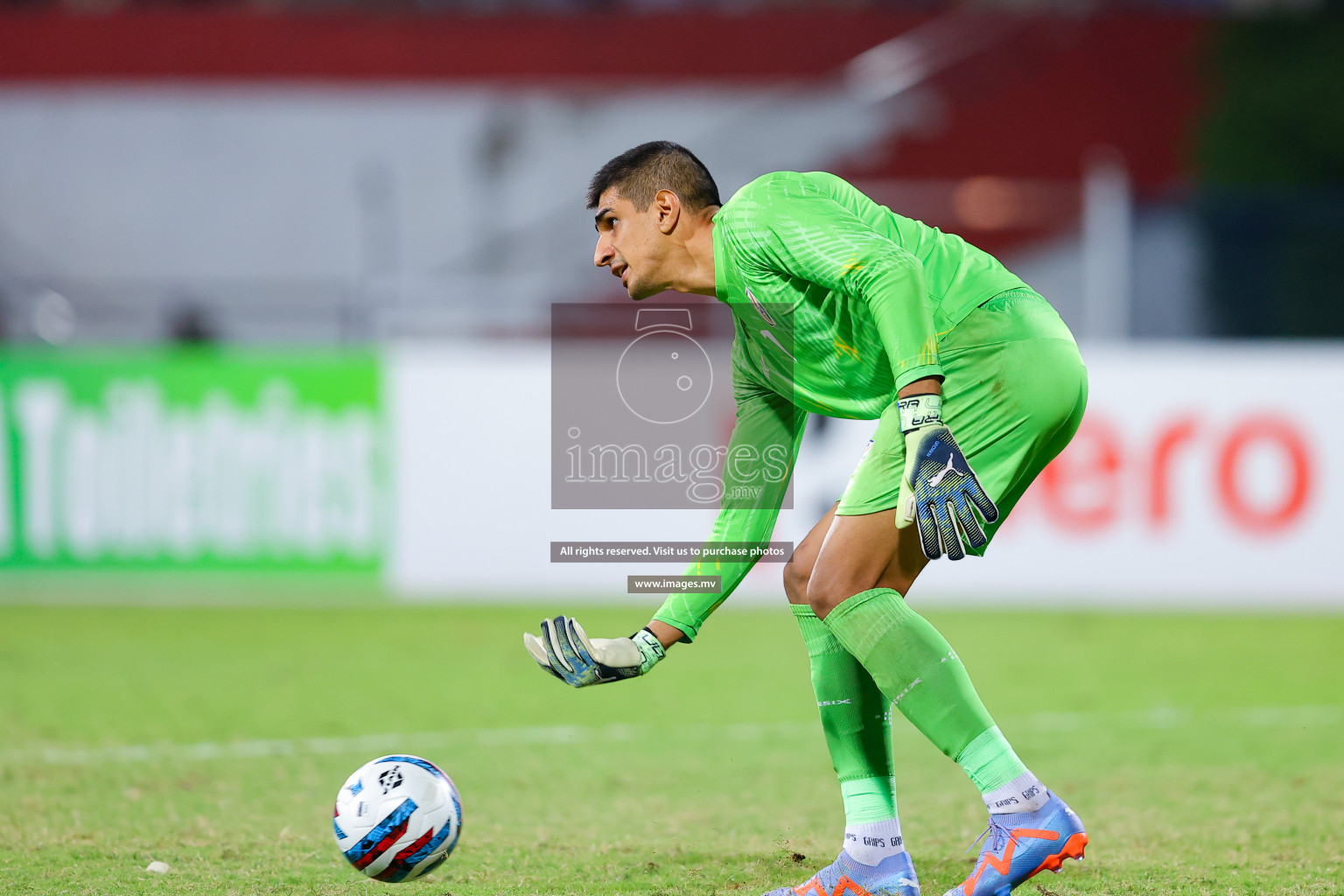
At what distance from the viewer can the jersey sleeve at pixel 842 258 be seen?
3.58 meters

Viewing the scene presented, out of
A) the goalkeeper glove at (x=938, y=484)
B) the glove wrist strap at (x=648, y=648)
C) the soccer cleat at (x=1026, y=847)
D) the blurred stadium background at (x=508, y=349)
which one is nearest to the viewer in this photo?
the goalkeeper glove at (x=938, y=484)

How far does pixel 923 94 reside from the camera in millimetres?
19125

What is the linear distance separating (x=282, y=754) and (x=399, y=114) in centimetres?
1462

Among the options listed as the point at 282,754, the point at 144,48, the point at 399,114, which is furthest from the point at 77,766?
the point at 144,48

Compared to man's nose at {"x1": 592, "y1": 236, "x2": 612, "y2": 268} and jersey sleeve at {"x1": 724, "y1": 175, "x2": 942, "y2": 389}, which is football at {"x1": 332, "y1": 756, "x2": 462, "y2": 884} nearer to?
man's nose at {"x1": 592, "y1": 236, "x2": 612, "y2": 268}

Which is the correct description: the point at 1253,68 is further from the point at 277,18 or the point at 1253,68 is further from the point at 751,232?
the point at 751,232

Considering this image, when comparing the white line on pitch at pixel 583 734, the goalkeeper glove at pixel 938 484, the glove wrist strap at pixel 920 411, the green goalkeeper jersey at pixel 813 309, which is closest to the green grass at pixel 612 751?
the white line on pitch at pixel 583 734

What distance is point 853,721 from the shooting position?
167 inches

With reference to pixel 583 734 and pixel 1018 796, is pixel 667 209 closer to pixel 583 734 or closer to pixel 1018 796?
pixel 1018 796

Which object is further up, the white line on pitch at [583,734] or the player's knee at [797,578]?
the player's knee at [797,578]

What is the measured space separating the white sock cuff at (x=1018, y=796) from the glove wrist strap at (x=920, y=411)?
0.89 metres

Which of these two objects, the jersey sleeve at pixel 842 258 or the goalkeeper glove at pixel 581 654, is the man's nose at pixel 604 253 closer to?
the jersey sleeve at pixel 842 258

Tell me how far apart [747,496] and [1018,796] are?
1.16 m

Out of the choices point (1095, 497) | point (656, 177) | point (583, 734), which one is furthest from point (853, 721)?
point (1095, 497)
